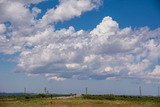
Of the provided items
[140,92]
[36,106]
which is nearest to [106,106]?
[36,106]

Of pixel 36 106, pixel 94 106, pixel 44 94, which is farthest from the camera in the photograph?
pixel 44 94

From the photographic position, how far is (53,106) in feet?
168

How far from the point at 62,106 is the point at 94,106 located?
5.78 metres

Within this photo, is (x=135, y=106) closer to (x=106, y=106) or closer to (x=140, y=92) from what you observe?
(x=106, y=106)

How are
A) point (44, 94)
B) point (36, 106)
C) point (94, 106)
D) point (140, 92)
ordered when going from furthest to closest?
1. point (140, 92)
2. point (44, 94)
3. point (94, 106)
4. point (36, 106)

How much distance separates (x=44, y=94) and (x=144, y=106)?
166ft

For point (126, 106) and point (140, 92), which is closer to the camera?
point (126, 106)

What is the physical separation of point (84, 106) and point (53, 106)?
5.08m

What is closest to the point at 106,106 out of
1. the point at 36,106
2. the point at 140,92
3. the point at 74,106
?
the point at 74,106

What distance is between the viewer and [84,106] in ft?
174

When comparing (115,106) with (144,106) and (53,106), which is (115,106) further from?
(53,106)

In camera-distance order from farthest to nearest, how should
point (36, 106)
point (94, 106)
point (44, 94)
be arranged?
point (44, 94), point (94, 106), point (36, 106)

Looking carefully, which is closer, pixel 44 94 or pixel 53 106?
pixel 53 106

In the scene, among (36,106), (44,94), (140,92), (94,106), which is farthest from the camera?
(140,92)
